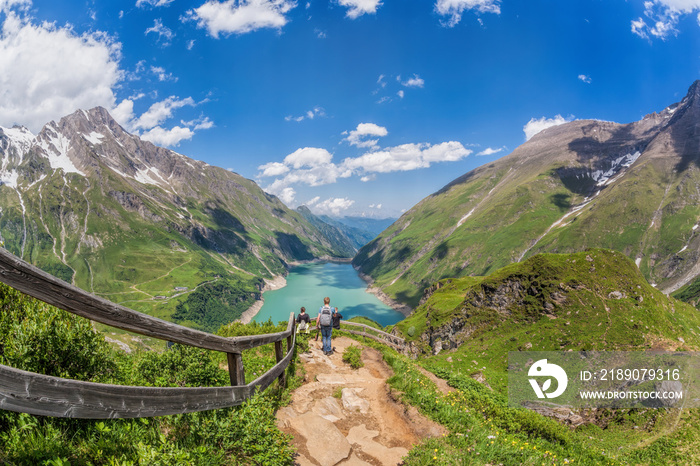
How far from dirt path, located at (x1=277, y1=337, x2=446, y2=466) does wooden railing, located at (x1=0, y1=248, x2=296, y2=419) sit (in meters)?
2.89

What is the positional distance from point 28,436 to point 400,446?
279 inches

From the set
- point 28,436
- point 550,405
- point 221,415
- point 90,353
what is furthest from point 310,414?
point 550,405

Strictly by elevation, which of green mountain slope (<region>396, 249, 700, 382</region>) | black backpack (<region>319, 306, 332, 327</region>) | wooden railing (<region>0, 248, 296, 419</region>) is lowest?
green mountain slope (<region>396, 249, 700, 382</region>)

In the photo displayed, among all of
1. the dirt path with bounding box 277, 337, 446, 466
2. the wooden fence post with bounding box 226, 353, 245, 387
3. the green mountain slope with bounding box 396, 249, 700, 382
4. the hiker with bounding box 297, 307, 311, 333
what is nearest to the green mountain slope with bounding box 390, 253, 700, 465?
the green mountain slope with bounding box 396, 249, 700, 382

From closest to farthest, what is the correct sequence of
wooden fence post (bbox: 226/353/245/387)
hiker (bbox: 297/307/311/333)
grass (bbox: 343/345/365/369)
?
wooden fence post (bbox: 226/353/245/387), grass (bbox: 343/345/365/369), hiker (bbox: 297/307/311/333)

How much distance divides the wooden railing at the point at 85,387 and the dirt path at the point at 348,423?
114 inches

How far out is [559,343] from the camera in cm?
3762

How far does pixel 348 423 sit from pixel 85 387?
7208mm

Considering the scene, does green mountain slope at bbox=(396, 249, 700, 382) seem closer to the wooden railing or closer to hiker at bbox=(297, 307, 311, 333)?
hiker at bbox=(297, 307, 311, 333)

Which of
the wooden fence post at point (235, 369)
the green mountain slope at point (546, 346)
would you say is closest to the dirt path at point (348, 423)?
the green mountain slope at point (546, 346)

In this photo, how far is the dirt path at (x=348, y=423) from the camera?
22.3ft

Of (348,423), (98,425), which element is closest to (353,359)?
(348,423)

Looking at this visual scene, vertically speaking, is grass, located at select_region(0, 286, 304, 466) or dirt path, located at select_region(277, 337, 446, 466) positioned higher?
grass, located at select_region(0, 286, 304, 466)

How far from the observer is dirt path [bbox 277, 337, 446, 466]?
680 centimetres
